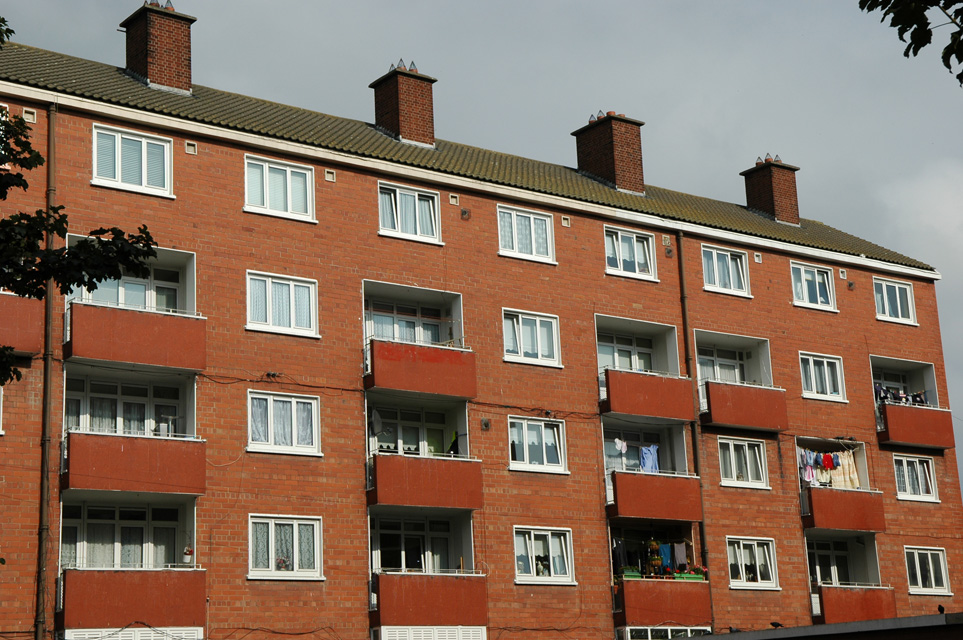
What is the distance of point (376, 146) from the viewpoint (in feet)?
127

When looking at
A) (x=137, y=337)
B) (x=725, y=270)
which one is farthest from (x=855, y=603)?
(x=137, y=337)

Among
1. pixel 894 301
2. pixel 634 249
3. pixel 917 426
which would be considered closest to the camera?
pixel 634 249

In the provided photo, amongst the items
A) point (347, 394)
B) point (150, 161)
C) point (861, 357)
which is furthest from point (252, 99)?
point (861, 357)

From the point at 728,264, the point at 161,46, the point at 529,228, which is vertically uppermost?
the point at 161,46

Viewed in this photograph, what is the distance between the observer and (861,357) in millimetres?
45500

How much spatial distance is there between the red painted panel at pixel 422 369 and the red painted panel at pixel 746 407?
8324mm

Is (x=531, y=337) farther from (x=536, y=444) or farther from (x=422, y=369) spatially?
(x=422, y=369)

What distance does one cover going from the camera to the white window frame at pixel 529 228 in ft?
128

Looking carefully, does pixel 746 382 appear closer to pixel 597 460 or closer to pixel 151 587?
pixel 597 460

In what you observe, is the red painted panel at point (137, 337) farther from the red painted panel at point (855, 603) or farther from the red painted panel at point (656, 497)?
the red painted panel at point (855, 603)

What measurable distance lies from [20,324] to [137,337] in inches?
102

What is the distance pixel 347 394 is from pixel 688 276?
12.5 meters

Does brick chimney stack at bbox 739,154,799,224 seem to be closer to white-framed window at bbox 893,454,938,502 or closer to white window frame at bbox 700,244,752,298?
white window frame at bbox 700,244,752,298

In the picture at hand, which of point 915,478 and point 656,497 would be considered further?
point 915,478
